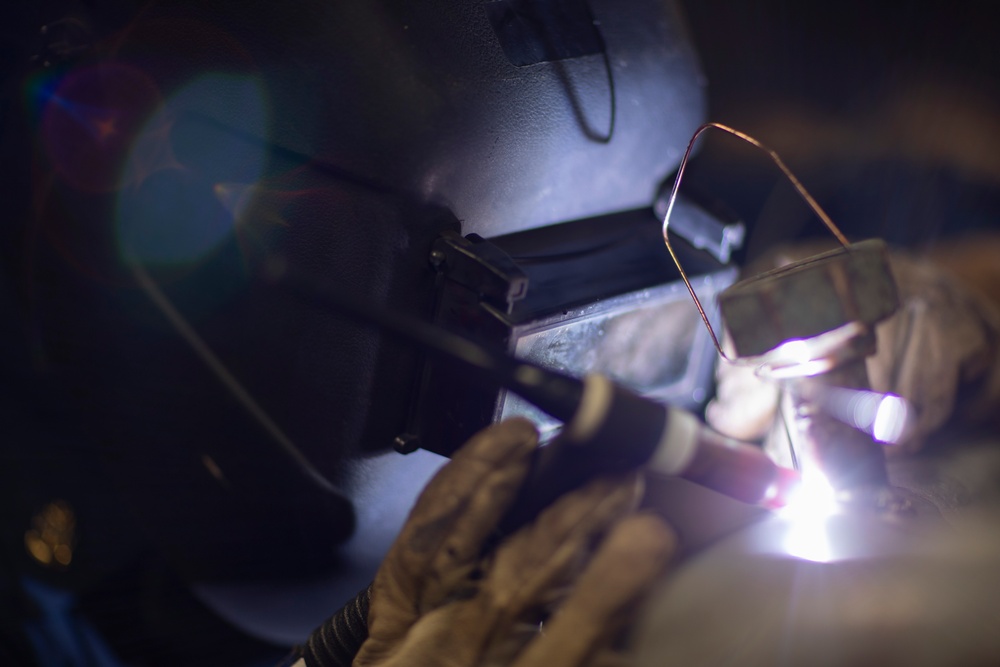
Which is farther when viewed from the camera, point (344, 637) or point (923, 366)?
point (923, 366)

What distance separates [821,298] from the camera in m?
0.57

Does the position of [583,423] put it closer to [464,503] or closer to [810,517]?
[464,503]

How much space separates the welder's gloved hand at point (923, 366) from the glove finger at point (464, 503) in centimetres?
50

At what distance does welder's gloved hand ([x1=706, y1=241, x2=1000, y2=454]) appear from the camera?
0.92 metres

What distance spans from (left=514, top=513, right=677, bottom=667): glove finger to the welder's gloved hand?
0.49m

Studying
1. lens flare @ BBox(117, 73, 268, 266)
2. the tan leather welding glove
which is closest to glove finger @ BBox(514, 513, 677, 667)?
the tan leather welding glove

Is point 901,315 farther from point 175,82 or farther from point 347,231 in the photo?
point 175,82

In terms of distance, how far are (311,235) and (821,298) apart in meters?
0.42

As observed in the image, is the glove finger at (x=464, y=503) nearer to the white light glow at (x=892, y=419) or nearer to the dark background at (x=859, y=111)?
the white light glow at (x=892, y=419)

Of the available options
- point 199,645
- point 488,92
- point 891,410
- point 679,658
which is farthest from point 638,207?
point 199,645

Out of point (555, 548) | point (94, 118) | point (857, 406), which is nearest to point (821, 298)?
point (857, 406)

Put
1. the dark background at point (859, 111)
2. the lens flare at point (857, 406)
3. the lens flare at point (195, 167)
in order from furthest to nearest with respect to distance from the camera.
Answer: the dark background at point (859, 111) → the lens flare at point (857, 406) → the lens flare at point (195, 167)

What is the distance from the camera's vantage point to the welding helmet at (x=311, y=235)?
559 mm

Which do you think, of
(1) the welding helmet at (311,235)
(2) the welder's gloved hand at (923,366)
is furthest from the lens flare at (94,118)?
(2) the welder's gloved hand at (923,366)
